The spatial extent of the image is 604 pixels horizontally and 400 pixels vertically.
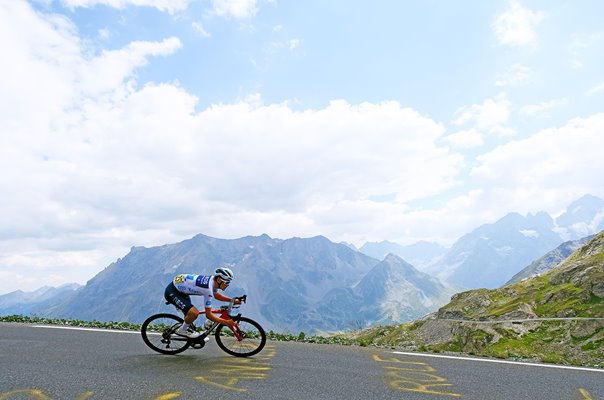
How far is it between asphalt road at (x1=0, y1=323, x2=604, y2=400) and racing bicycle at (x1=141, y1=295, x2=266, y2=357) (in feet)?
1.03

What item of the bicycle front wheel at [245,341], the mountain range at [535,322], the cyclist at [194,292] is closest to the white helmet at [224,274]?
the cyclist at [194,292]

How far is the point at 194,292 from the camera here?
11773 millimetres

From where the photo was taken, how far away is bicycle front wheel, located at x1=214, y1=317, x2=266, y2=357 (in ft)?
39.6

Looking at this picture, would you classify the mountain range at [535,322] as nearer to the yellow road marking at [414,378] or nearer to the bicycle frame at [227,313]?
the yellow road marking at [414,378]

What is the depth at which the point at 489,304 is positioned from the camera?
209 feet

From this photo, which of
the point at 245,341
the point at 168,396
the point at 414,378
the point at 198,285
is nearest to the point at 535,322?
the point at 414,378

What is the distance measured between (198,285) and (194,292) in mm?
225

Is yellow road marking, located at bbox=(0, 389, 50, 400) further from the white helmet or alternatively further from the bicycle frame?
the white helmet

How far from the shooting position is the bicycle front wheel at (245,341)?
12.1m

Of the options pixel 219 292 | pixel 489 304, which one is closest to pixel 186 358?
pixel 219 292

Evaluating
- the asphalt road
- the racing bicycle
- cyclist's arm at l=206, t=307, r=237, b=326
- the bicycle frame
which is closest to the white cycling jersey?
cyclist's arm at l=206, t=307, r=237, b=326

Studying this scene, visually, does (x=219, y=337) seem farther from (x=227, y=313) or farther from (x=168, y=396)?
(x=168, y=396)

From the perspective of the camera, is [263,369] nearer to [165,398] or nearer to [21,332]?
[165,398]

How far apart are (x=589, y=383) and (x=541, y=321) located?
3524cm
